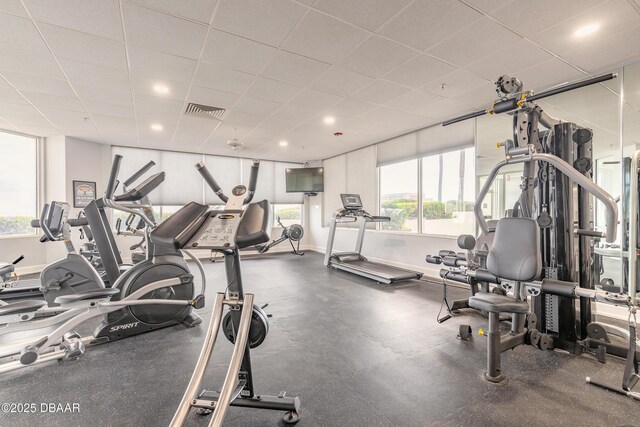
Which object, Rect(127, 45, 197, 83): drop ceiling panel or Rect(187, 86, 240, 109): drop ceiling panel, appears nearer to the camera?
Rect(127, 45, 197, 83): drop ceiling panel

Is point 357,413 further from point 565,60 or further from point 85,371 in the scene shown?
point 565,60

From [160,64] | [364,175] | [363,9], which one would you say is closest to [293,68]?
[363,9]

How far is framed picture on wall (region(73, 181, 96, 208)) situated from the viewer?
5.80 meters

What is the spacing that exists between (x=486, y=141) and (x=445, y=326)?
3.28 metres

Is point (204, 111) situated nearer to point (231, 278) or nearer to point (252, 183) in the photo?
point (252, 183)

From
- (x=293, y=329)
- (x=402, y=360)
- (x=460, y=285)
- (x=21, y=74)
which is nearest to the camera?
(x=402, y=360)

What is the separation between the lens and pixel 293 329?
289 centimetres

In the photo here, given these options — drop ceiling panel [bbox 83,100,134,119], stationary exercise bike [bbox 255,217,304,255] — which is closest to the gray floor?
stationary exercise bike [bbox 255,217,304,255]

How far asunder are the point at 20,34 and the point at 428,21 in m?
3.53

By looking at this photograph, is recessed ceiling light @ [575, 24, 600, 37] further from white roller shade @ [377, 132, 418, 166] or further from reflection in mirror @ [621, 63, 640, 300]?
white roller shade @ [377, 132, 418, 166]

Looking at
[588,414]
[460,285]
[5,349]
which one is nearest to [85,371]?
[5,349]

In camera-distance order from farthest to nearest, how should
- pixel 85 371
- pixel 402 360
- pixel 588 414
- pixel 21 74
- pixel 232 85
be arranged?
1. pixel 232 85
2. pixel 21 74
3. pixel 402 360
4. pixel 85 371
5. pixel 588 414

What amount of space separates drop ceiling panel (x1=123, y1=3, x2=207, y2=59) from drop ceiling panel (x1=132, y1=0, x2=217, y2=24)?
69 millimetres

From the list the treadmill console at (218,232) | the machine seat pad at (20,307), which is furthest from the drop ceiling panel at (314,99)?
the machine seat pad at (20,307)
